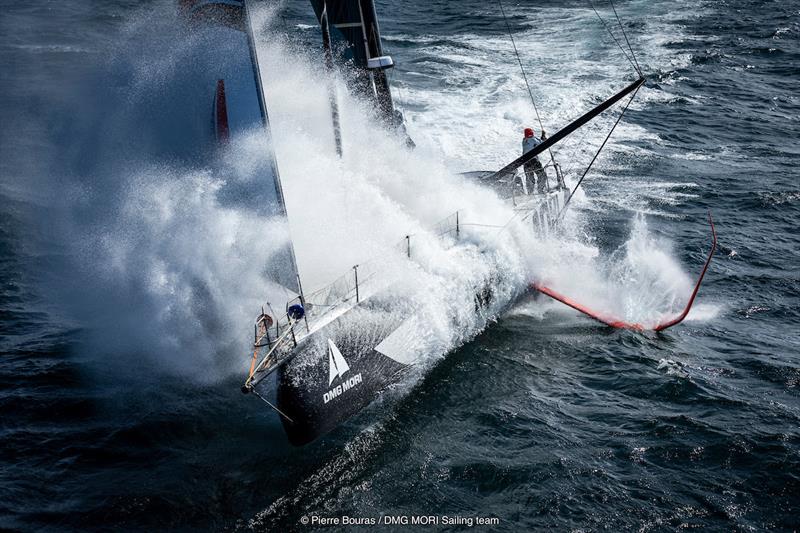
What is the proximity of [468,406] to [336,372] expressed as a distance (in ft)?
7.02

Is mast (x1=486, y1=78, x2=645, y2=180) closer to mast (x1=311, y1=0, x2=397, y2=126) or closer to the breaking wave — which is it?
the breaking wave

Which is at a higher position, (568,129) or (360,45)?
(360,45)

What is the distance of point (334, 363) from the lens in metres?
9.52

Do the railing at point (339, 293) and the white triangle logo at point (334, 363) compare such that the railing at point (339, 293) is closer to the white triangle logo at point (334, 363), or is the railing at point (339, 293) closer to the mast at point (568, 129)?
the white triangle logo at point (334, 363)

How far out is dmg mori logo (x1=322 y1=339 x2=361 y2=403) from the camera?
31.1 ft

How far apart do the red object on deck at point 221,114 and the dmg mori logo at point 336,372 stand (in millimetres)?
3884

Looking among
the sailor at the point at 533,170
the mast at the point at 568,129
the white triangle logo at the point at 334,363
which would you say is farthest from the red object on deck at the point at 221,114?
the sailor at the point at 533,170

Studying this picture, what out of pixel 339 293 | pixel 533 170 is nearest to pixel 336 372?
pixel 339 293

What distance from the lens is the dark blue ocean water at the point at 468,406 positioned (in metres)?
8.58

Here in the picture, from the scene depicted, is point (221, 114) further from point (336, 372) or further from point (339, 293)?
point (336, 372)

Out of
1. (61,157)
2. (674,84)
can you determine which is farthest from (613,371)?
(674,84)

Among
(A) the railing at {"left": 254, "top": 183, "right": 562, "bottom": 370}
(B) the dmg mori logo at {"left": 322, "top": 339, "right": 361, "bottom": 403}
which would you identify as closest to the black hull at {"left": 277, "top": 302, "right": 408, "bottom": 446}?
(B) the dmg mori logo at {"left": 322, "top": 339, "right": 361, "bottom": 403}

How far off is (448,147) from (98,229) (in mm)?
10057

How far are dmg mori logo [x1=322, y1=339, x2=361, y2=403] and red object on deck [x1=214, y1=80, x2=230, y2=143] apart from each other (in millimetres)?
3884
